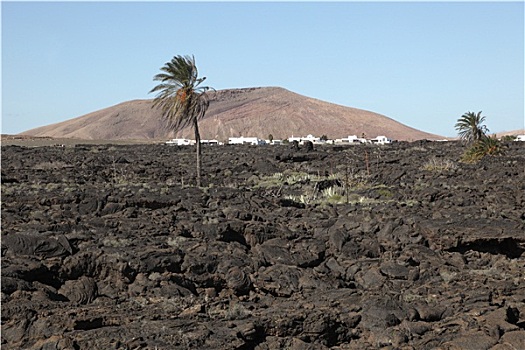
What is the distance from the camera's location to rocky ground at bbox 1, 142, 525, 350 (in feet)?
37.8

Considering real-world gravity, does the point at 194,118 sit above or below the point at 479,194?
above

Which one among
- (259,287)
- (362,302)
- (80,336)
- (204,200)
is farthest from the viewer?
(204,200)

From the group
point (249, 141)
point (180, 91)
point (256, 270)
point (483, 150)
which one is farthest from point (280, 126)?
point (256, 270)

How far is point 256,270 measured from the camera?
1543 cm

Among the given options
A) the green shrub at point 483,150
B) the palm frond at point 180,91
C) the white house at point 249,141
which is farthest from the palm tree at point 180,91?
the white house at point 249,141

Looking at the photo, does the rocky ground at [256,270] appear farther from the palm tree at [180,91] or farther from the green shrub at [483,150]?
the green shrub at [483,150]

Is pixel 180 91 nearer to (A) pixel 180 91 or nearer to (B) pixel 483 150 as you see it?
(A) pixel 180 91

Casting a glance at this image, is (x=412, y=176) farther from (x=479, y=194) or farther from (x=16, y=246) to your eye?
(x=16, y=246)

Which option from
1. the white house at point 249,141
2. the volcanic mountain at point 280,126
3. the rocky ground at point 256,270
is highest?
the volcanic mountain at point 280,126

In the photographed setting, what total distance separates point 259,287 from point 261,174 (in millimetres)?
25541

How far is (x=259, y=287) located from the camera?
14617 mm

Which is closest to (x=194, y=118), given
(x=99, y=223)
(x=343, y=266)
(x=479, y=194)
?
(x=479, y=194)

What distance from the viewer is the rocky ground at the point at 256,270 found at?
1152 centimetres

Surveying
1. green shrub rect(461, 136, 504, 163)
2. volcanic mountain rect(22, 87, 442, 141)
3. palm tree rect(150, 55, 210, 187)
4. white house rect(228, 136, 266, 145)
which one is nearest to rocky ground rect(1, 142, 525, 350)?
palm tree rect(150, 55, 210, 187)
